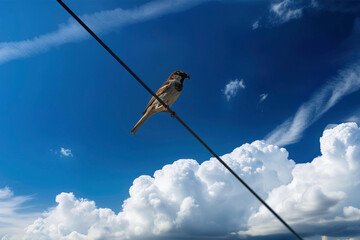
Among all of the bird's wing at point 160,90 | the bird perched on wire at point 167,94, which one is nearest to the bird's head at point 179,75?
→ the bird perched on wire at point 167,94

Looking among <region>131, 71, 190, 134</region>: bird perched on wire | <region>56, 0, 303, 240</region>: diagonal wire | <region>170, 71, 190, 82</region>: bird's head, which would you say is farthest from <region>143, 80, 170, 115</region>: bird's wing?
<region>56, 0, 303, 240</region>: diagonal wire

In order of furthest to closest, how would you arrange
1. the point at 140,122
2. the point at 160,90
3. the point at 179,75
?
1. the point at 179,75
2. the point at 160,90
3. the point at 140,122

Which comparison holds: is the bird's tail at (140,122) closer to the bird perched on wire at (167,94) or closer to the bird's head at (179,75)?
the bird perched on wire at (167,94)

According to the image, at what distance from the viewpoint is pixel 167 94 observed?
40.3 feet

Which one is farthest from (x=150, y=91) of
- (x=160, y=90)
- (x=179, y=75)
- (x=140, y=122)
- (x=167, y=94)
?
(x=179, y=75)

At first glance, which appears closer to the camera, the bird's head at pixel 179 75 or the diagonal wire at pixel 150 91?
the diagonal wire at pixel 150 91

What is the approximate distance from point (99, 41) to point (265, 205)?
16.4 feet

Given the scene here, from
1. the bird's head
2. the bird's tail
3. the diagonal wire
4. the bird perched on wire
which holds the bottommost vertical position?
the diagonal wire

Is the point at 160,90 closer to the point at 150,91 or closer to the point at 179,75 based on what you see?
the point at 179,75

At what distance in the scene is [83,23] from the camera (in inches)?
173

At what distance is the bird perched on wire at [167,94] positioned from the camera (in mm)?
11664

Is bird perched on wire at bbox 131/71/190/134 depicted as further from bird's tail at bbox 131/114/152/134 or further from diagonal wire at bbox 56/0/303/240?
diagonal wire at bbox 56/0/303/240

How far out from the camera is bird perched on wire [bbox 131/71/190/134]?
1166cm

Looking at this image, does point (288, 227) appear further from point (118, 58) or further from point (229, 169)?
point (118, 58)
